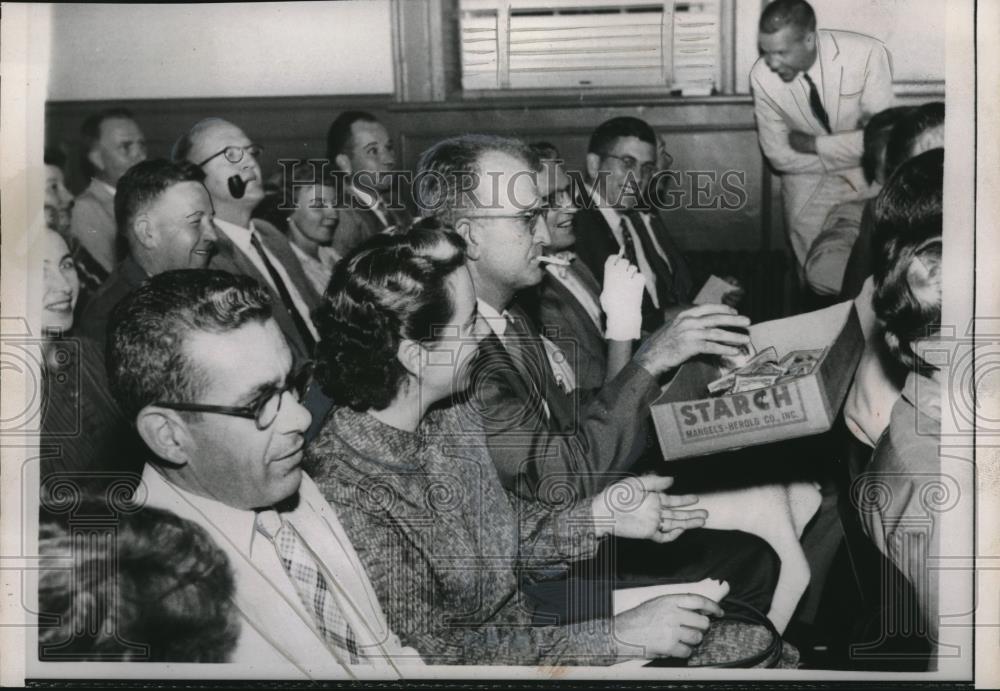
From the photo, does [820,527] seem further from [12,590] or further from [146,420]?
[12,590]

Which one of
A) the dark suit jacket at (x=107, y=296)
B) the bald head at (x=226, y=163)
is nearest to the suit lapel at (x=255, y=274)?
the bald head at (x=226, y=163)

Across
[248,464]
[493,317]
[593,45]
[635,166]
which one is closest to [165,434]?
[248,464]

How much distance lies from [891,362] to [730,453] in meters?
0.67

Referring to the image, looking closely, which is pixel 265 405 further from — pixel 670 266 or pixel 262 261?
pixel 670 266

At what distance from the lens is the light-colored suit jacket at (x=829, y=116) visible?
171 inches

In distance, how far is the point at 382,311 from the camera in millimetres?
4340

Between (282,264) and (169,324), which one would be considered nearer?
(169,324)

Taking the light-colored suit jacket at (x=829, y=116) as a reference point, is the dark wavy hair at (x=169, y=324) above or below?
below

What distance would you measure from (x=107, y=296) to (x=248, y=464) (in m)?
0.82

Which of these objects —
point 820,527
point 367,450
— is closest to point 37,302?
point 367,450

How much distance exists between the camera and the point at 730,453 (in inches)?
170

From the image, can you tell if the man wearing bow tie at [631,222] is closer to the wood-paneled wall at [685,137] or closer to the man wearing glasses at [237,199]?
the wood-paneled wall at [685,137]

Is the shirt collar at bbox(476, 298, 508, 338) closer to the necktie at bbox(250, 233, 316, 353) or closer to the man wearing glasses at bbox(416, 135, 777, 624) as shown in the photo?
the man wearing glasses at bbox(416, 135, 777, 624)

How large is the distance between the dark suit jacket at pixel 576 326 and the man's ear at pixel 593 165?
1.04 ft
